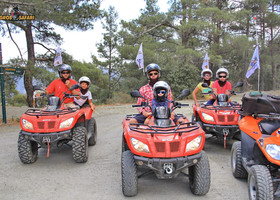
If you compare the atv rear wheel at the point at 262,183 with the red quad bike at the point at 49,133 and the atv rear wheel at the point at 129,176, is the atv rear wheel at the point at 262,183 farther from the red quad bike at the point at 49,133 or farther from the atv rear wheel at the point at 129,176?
the red quad bike at the point at 49,133

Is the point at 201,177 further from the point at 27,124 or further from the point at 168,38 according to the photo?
the point at 168,38

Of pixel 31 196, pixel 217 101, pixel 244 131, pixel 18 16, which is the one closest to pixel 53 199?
pixel 31 196

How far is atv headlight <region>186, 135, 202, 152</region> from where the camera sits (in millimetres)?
3603

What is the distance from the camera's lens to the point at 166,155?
3.47m

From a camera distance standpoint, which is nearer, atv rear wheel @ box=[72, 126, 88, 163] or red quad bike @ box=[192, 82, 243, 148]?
atv rear wheel @ box=[72, 126, 88, 163]

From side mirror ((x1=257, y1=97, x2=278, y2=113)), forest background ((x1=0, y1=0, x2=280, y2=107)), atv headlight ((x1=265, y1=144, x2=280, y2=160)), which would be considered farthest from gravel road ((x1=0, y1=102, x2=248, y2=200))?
forest background ((x1=0, y1=0, x2=280, y2=107))

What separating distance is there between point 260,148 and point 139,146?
1568 mm

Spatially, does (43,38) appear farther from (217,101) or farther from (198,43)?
(198,43)

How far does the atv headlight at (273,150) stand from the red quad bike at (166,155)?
0.85 meters

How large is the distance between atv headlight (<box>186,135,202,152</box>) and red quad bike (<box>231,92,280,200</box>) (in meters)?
0.74

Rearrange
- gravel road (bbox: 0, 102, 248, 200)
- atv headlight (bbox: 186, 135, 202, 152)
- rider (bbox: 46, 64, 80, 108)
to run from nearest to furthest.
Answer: atv headlight (bbox: 186, 135, 202, 152)
gravel road (bbox: 0, 102, 248, 200)
rider (bbox: 46, 64, 80, 108)

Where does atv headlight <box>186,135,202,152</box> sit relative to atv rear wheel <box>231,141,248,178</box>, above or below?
above

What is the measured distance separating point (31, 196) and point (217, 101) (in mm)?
4807

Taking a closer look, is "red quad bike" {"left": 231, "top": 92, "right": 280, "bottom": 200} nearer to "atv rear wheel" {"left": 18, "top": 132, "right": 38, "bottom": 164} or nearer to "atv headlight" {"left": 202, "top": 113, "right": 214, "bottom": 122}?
"atv headlight" {"left": 202, "top": 113, "right": 214, "bottom": 122}
